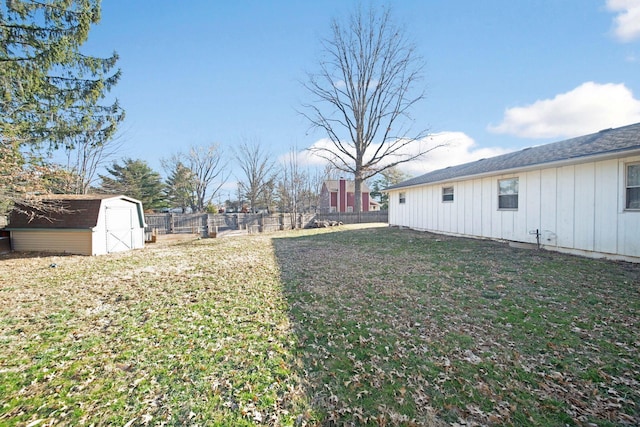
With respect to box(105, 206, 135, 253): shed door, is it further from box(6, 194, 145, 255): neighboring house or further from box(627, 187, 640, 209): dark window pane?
box(627, 187, 640, 209): dark window pane

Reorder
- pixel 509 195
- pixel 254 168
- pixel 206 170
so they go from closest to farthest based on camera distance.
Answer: pixel 509 195 < pixel 254 168 < pixel 206 170

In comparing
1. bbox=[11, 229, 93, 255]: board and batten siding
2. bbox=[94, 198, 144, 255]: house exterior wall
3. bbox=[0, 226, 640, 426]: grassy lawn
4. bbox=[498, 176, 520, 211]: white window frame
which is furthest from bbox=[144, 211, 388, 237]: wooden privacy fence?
bbox=[498, 176, 520, 211]: white window frame

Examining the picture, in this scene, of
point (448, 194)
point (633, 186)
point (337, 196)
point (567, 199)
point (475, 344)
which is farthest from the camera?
point (337, 196)

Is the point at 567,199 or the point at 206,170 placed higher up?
the point at 206,170

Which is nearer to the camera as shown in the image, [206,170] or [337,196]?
[206,170]

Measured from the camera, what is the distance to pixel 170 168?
31859mm

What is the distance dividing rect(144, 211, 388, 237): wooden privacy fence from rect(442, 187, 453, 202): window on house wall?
1081cm

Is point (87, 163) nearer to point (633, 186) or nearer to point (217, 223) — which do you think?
point (217, 223)

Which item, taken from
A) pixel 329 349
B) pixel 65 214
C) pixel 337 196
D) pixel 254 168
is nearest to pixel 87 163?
pixel 65 214

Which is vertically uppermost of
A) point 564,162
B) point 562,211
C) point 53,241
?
point 564,162

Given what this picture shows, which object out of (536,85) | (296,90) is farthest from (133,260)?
(296,90)

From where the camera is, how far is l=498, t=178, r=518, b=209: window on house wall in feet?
29.9

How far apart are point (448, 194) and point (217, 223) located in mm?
14311

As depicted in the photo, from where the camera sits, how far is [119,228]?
11250mm
